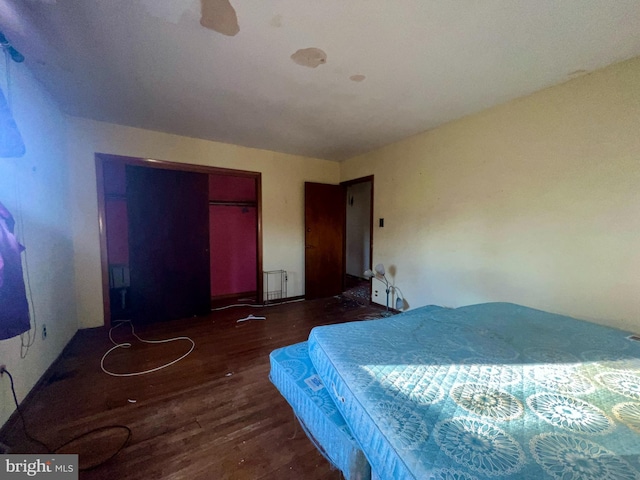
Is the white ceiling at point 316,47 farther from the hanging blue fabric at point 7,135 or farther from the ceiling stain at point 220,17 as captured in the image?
the hanging blue fabric at point 7,135

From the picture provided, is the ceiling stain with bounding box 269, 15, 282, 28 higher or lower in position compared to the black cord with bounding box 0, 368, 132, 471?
higher

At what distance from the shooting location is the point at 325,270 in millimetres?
4594

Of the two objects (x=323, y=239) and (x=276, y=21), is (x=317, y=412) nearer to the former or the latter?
A: (x=276, y=21)

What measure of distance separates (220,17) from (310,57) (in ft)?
1.98

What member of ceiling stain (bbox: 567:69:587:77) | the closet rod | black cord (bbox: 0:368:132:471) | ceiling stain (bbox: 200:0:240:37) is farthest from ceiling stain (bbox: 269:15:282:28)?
the closet rod

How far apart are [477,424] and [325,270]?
383 cm

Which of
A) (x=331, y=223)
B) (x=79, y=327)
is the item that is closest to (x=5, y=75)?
(x=79, y=327)

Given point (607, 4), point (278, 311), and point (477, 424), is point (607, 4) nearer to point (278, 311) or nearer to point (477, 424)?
point (477, 424)

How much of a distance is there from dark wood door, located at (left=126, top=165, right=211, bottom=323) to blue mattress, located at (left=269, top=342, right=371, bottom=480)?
8.37 ft

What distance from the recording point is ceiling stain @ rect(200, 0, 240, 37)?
1.33 metres

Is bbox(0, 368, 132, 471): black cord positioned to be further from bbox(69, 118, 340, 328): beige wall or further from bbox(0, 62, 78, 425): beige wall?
bbox(69, 118, 340, 328): beige wall

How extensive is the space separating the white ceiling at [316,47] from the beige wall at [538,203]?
0.26m

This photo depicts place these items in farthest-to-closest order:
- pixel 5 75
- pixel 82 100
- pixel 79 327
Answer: pixel 79 327 → pixel 82 100 → pixel 5 75

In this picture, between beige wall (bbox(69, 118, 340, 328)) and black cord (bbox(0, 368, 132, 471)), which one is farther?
beige wall (bbox(69, 118, 340, 328))
